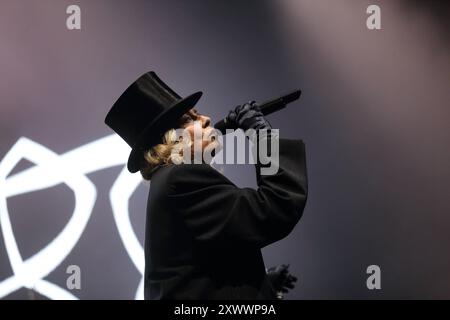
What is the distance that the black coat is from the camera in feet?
3.92

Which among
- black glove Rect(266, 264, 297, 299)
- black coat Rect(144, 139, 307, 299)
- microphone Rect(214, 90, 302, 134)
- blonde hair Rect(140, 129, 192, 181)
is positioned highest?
microphone Rect(214, 90, 302, 134)

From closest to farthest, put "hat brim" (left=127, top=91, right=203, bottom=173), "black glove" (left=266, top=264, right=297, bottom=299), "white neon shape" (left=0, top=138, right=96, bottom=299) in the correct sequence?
"hat brim" (left=127, top=91, right=203, bottom=173)
"black glove" (left=266, top=264, right=297, bottom=299)
"white neon shape" (left=0, top=138, right=96, bottom=299)

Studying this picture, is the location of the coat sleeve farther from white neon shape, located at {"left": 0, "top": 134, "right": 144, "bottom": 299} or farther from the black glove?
white neon shape, located at {"left": 0, "top": 134, "right": 144, "bottom": 299}

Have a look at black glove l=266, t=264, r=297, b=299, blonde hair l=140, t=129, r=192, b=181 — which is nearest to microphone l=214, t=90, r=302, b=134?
blonde hair l=140, t=129, r=192, b=181

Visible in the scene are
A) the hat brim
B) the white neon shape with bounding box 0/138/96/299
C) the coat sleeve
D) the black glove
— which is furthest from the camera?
the white neon shape with bounding box 0/138/96/299

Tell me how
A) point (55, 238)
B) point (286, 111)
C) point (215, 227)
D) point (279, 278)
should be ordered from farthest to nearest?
point (286, 111) < point (55, 238) < point (279, 278) < point (215, 227)

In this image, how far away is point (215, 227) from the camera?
1.20m

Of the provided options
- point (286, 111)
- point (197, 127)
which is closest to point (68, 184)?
point (286, 111)

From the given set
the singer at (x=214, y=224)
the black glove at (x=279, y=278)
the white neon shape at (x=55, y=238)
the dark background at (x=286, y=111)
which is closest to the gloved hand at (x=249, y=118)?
the singer at (x=214, y=224)

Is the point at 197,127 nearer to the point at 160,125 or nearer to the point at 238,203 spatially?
the point at 160,125

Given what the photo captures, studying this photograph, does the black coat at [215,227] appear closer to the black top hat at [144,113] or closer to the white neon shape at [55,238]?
the black top hat at [144,113]

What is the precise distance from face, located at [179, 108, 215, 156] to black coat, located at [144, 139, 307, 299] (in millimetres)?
117

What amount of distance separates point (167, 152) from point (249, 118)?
0.76 ft
